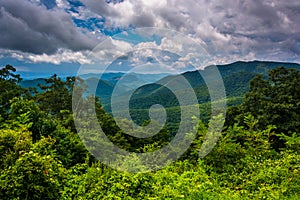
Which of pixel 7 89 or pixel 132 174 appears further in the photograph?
pixel 7 89

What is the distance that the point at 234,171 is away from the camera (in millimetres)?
7699

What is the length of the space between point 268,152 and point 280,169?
2.76m

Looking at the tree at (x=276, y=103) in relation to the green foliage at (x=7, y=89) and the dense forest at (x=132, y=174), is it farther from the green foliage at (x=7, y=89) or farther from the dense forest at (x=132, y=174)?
the green foliage at (x=7, y=89)

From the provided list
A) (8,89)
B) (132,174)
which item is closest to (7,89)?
(8,89)

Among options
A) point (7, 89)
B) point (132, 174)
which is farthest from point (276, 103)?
point (7, 89)

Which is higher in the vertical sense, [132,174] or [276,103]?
[276,103]

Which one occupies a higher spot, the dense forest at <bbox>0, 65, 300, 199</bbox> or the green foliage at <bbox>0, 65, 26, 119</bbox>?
the green foliage at <bbox>0, 65, 26, 119</bbox>

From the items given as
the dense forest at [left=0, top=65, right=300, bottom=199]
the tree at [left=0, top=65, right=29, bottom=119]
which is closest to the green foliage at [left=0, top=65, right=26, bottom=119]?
the tree at [left=0, top=65, right=29, bottom=119]

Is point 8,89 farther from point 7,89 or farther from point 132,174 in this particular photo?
point 132,174

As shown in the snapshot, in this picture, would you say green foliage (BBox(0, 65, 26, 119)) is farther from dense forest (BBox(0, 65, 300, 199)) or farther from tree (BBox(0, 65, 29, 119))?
dense forest (BBox(0, 65, 300, 199))

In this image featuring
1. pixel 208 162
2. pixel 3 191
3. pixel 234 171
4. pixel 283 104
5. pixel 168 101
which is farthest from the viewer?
pixel 168 101

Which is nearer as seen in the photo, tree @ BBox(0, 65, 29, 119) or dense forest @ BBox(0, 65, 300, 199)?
dense forest @ BBox(0, 65, 300, 199)

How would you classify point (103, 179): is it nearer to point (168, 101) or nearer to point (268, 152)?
point (268, 152)

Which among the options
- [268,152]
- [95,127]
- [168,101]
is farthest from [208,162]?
[168,101]
